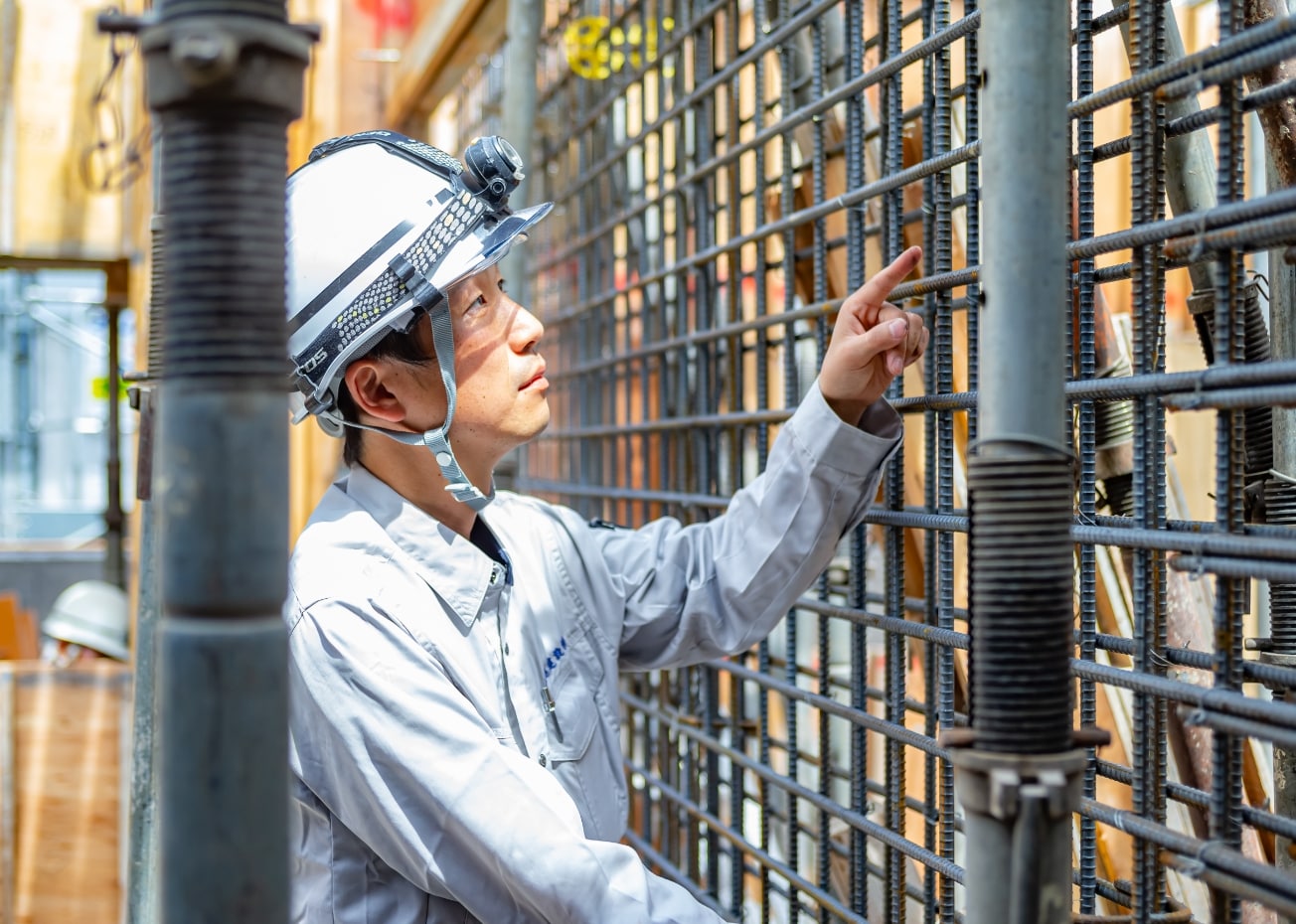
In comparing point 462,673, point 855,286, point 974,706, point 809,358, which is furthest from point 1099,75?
point 974,706

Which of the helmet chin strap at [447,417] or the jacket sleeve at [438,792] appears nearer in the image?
the jacket sleeve at [438,792]

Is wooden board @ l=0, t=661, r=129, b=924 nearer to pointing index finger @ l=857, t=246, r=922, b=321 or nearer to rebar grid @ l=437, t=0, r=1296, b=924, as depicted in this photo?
rebar grid @ l=437, t=0, r=1296, b=924

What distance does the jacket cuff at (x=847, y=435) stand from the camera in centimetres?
175

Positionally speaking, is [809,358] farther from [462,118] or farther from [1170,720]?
[1170,720]

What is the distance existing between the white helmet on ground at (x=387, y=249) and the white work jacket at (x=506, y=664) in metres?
0.19

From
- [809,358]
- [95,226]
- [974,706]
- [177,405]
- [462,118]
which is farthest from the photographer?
[95,226]

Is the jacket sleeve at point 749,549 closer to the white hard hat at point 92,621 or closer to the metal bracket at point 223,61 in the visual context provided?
the metal bracket at point 223,61

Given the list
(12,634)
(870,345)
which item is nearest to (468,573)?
(870,345)

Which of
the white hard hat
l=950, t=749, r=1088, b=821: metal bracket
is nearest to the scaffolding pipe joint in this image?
l=950, t=749, r=1088, b=821: metal bracket


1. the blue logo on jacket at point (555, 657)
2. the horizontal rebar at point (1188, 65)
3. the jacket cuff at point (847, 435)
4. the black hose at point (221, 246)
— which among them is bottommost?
the blue logo on jacket at point (555, 657)

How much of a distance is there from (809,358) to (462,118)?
183 centimetres

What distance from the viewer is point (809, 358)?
167 inches

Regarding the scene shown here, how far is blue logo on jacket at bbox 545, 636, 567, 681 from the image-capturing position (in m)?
1.94

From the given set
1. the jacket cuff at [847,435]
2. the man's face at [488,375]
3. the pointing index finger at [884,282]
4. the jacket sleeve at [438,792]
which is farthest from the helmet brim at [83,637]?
the pointing index finger at [884,282]
